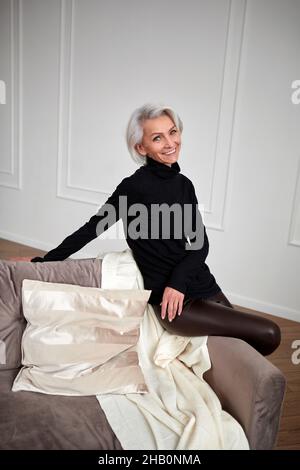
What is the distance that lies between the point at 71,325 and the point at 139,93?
97.1 inches

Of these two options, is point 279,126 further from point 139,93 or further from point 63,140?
point 63,140

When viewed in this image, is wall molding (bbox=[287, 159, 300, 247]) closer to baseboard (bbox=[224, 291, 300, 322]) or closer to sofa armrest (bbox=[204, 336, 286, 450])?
baseboard (bbox=[224, 291, 300, 322])

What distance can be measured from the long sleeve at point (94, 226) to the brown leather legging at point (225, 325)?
16.2 inches

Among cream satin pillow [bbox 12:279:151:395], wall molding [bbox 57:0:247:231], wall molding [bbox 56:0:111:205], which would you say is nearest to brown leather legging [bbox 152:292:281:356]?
cream satin pillow [bbox 12:279:151:395]

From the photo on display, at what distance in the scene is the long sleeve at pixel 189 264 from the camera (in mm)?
1510

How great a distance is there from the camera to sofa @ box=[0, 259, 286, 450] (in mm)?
1178

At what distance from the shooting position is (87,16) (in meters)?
3.62

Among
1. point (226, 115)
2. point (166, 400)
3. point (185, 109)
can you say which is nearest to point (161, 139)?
point (166, 400)

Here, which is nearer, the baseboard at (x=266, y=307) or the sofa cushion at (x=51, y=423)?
the sofa cushion at (x=51, y=423)

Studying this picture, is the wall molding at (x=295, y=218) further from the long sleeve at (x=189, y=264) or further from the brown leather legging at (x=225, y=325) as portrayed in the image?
the brown leather legging at (x=225, y=325)

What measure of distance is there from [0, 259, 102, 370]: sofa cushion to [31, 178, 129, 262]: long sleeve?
0.18ft

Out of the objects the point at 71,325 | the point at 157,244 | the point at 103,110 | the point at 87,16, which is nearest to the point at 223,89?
the point at 103,110

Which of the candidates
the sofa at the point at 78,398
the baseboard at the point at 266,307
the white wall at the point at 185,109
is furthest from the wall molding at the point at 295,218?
the sofa at the point at 78,398

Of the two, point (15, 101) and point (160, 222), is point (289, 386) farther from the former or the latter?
point (15, 101)
